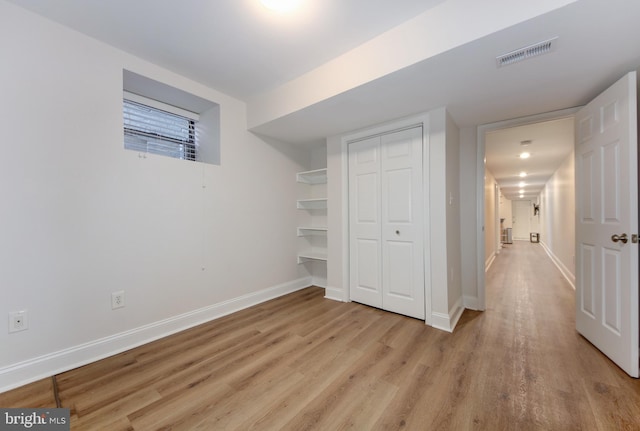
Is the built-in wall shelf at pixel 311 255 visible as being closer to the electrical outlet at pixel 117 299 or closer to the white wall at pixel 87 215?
the white wall at pixel 87 215

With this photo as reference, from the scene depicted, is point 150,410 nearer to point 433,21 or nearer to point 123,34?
point 123,34

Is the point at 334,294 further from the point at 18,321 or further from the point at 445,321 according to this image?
the point at 18,321

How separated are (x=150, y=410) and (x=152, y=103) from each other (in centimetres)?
276

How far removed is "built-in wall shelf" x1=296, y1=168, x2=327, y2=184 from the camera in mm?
3854

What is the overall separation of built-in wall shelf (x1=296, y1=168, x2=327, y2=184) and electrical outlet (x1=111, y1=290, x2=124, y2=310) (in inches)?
99.6

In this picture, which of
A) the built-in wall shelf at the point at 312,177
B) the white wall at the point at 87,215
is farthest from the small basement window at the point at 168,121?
the built-in wall shelf at the point at 312,177

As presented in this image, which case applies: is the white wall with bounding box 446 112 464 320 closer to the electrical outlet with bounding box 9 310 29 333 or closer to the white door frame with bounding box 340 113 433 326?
the white door frame with bounding box 340 113 433 326

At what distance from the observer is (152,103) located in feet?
8.70

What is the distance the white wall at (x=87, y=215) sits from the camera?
1678 mm

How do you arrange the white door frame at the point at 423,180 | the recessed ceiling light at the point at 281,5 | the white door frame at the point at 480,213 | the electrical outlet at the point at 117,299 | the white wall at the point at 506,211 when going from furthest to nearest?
1. the white wall at the point at 506,211
2. the white door frame at the point at 480,213
3. the white door frame at the point at 423,180
4. the electrical outlet at the point at 117,299
5. the recessed ceiling light at the point at 281,5

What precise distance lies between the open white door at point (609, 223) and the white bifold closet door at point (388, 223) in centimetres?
137

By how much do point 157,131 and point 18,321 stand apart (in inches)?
77.0

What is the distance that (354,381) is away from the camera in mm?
1698

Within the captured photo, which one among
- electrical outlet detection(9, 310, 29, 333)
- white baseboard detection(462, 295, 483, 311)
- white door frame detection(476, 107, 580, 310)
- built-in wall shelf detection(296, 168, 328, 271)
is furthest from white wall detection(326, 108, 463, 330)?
electrical outlet detection(9, 310, 29, 333)
